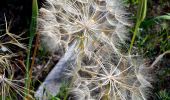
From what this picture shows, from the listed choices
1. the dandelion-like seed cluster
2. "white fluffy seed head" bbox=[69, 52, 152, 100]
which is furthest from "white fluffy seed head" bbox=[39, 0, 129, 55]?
"white fluffy seed head" bbox=[69, 52, 152, 100]

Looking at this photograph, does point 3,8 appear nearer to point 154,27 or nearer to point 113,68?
point 154,27

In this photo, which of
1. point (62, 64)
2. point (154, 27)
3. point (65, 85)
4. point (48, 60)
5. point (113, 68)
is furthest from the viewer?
point (154, 27)

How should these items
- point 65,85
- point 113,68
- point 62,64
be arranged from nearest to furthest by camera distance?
point 113,68 < point 65,85 < point 62,64

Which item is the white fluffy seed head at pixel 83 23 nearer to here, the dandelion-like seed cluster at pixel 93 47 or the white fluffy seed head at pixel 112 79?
the dandelion-like seed cluster at pixel 93 47

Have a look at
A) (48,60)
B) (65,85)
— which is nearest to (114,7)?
(65,85)

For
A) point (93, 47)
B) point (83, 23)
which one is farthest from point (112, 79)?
point (83, 23)

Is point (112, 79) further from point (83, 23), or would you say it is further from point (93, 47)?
point (83, 23)

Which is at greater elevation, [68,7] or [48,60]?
[68,7]

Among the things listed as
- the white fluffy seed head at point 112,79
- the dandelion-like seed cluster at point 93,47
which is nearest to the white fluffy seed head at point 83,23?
the dandelion-like seed cluster at point 93,47

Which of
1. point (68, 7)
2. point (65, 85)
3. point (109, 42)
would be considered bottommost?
point (65, 85)
